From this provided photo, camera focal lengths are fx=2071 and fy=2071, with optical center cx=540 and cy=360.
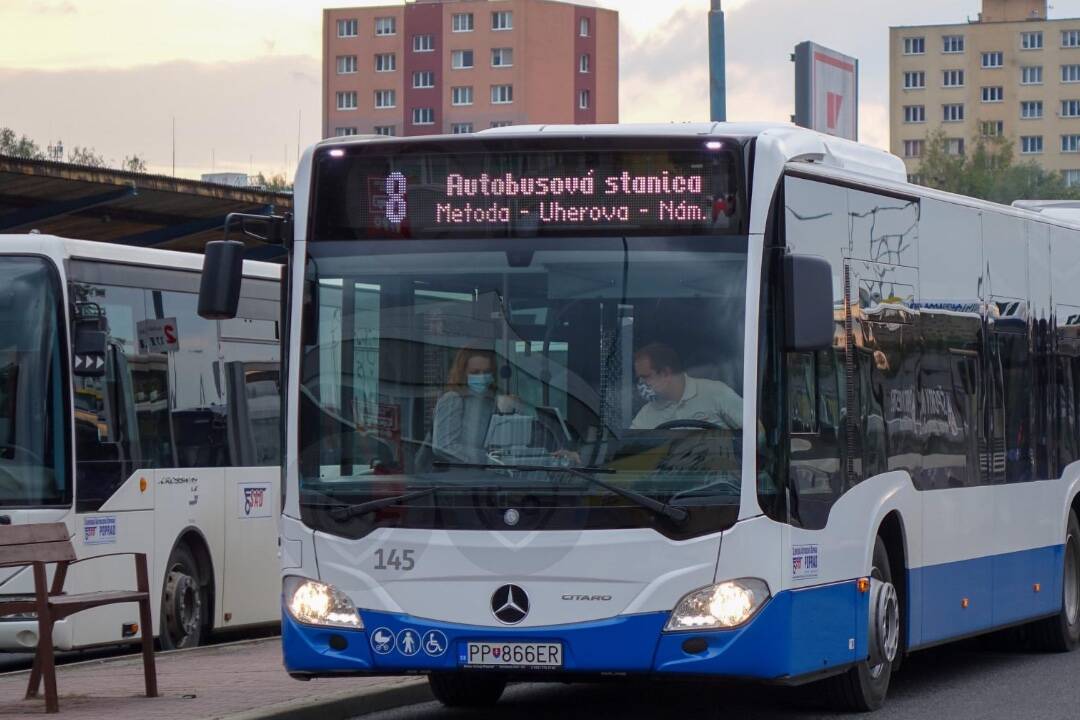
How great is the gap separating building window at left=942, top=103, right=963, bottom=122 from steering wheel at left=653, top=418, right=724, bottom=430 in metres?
144

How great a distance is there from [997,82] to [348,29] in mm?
46648

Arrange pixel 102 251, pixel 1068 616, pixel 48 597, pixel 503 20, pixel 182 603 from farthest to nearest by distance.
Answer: pixel 503 20, pixel 182 603, pixel 1068 616, pixel 102 251, pixel 48 597

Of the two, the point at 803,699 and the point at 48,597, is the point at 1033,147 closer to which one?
the point at 803,699

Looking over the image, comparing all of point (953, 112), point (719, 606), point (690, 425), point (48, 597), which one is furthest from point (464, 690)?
point (953, 112)

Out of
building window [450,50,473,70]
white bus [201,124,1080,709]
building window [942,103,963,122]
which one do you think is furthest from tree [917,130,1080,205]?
white bus [201,124,1080,709]

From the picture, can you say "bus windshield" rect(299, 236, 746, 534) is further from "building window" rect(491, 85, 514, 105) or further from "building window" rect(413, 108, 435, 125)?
"building window" rect(413, 108, 435, 125)

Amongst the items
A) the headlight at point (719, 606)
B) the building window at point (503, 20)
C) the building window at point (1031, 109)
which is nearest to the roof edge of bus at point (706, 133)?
the headlight at point (719, 606)

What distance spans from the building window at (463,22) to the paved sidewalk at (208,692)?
125 meters

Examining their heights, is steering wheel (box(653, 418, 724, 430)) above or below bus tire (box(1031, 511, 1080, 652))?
above

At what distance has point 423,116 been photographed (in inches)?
5482

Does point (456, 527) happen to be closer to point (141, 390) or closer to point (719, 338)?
point (719, 338)

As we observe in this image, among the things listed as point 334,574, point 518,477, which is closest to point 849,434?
point 518,477

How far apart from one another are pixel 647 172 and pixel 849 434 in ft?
6.17

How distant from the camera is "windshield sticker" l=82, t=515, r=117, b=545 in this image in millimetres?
14125
